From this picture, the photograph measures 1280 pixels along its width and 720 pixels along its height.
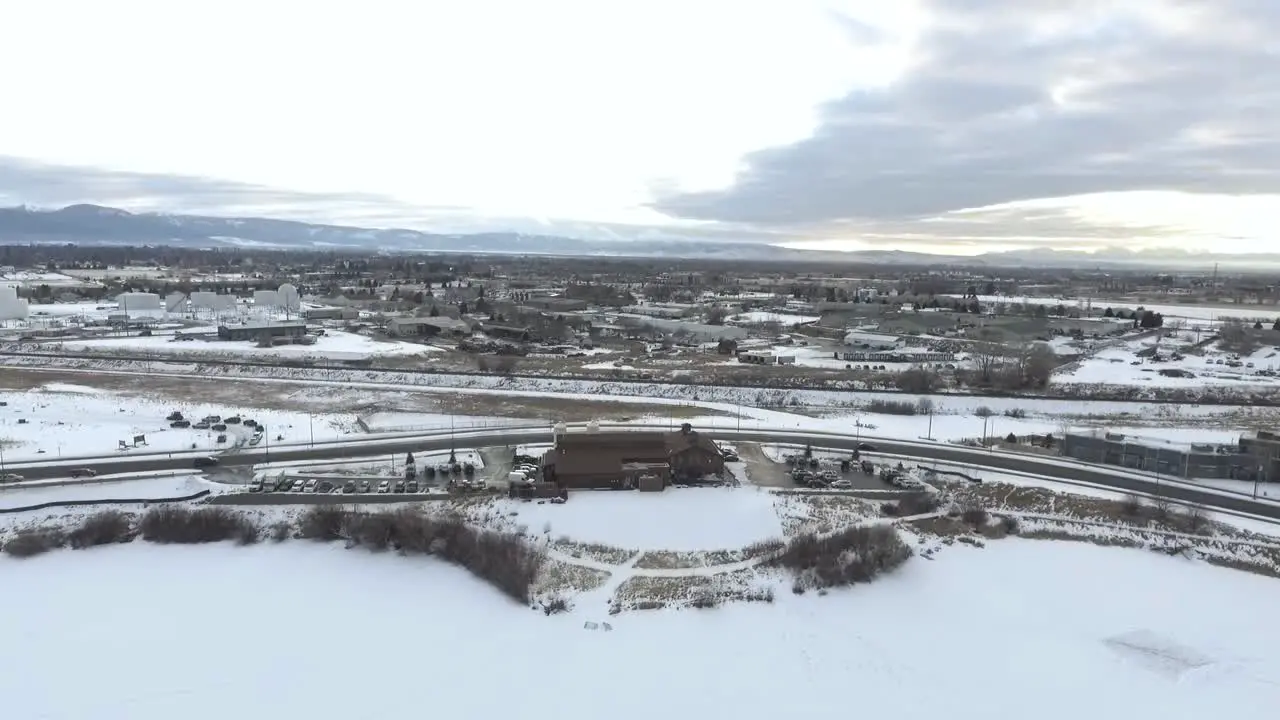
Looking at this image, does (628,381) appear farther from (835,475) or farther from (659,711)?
(659,711)

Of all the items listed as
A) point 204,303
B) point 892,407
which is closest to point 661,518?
point 892,407

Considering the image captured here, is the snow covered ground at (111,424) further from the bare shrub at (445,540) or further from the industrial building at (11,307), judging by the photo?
the industrial building at (11,307)

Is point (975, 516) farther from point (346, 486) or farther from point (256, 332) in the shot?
point (256, 332)

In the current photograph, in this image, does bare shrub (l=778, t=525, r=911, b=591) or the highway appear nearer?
bare shrub (l=778, t=525, r=911, b=591)

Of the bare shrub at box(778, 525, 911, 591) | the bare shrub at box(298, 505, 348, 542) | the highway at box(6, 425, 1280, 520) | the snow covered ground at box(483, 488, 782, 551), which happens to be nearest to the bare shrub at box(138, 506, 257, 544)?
the bare shrub at box(298, 505, 348, 542)

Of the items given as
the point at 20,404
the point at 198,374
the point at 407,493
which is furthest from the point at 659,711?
the point at 198,374

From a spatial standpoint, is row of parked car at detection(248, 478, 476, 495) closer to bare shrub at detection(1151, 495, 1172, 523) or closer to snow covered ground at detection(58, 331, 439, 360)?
bare shrub at detection(1151, 495, 1172, 523)
